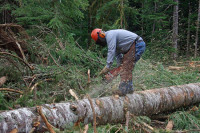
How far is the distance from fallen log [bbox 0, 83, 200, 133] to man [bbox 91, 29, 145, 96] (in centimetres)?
27

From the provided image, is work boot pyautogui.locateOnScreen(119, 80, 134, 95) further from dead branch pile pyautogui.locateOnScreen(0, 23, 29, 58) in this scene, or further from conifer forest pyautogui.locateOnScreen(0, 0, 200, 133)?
dead branch pile pyautogui.locateOnScreen(0, 23, 29, 58)

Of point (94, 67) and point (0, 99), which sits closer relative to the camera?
point (0, 99)

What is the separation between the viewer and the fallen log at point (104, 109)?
2287mm

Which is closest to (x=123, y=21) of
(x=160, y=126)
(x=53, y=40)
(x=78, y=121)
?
(x=53, y=40)

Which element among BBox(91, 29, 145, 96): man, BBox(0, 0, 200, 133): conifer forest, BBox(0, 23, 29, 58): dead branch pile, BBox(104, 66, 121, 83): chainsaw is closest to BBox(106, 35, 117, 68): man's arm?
BBox(91, 29, 145, 96): man

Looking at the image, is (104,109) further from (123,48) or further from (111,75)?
(123,48)

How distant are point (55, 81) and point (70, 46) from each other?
1447 millimetres

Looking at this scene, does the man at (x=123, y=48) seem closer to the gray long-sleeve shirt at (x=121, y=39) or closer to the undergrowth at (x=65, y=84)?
the gray long-sleeve shirt at (x=121, y=39)

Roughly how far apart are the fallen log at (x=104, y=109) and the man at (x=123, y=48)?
0.27m

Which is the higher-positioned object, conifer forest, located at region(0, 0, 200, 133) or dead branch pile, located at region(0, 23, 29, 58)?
dead branch pile, located at region(0, 23, 29, 58)

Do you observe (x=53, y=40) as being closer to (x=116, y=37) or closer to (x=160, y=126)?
(x=116, y=37)

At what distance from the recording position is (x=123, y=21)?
8.05 m

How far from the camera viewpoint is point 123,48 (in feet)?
13.2

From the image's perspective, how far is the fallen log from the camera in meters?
2.29
